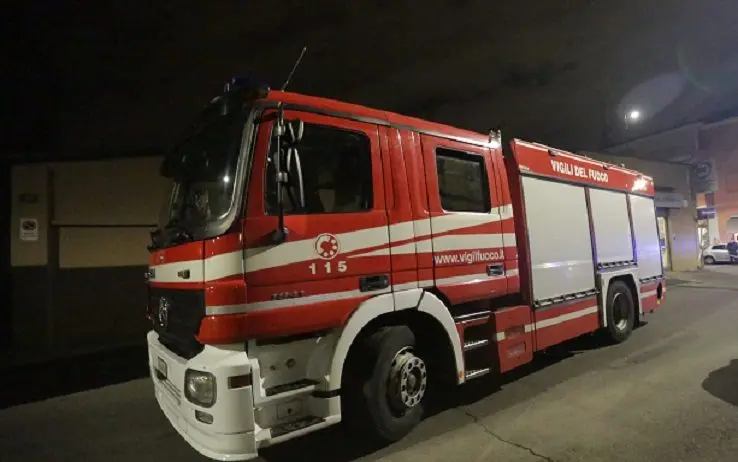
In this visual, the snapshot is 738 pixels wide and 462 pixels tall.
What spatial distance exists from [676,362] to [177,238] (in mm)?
6332

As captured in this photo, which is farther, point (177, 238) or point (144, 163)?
point (144, 163)

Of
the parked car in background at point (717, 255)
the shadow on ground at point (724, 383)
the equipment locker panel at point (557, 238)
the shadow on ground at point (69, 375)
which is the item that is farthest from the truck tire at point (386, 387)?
the parked car in background at point (717, 255)

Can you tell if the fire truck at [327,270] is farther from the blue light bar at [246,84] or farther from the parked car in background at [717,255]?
the parked car in background at [717,255]

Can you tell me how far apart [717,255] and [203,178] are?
1304 inches

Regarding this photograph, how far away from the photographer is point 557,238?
580 cm

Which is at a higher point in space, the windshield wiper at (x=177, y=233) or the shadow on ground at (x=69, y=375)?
the windshield wiper at (x=177, y=233)

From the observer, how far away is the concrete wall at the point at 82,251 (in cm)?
898

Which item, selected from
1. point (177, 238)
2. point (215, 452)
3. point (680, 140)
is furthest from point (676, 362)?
point (680, 140)

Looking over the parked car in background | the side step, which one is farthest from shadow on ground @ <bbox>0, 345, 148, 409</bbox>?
the parked car in background

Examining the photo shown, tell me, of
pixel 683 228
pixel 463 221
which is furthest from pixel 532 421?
pixel 683 228

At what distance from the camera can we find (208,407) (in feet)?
9.73

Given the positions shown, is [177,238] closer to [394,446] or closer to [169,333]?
[169,333]

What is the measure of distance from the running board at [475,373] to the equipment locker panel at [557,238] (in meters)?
1.16

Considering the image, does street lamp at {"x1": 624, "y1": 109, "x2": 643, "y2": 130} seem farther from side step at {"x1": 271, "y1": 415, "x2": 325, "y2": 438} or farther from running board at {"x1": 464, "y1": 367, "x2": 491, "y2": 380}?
side step at {"x1": 271, "y1": 415, "x2": 325, "y2": 438}
